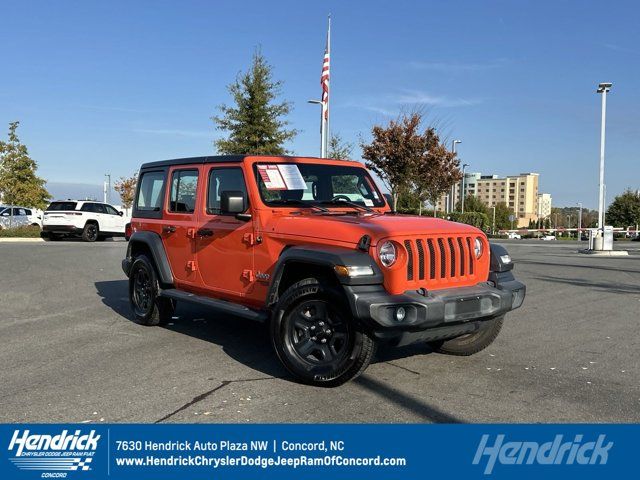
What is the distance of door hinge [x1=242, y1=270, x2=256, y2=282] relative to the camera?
210 inches

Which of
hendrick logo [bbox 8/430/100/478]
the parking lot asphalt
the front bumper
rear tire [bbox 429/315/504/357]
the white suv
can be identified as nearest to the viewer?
hendrick logo [bbox 8/430/100/478]

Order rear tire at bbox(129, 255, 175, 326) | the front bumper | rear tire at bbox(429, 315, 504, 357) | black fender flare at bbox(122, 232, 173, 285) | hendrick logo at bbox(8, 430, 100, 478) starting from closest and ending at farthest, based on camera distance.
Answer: hendrick logo at bbox(8, 430, 100, 478)
the front bumper
rear tire at bbox(429, 315, 504, 357)
black fender flare at bbox(122, 232, 173, 285)
rear tire at bbox(129, 255, 175, 326)

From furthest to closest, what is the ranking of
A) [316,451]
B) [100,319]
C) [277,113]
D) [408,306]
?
[277,113], [100,319], [408,306], [316,451]

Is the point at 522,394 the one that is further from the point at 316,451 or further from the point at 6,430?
the point at 6,430

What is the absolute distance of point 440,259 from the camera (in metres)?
4.61

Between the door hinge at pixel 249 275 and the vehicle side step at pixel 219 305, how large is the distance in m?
0.28

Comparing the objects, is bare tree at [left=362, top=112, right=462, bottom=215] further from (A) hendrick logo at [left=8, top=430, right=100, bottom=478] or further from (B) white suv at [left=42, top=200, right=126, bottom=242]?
(A) hendrick logo at [left=8, top=430, right=100, bottom=478]

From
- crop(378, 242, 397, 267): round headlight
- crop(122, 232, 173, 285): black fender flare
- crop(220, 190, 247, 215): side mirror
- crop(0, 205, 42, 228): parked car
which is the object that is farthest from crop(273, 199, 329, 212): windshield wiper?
crop(0, 205, 42, 228): parked car

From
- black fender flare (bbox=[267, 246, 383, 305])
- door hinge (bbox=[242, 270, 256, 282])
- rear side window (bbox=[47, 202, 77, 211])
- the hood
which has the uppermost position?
rear side window (bbox=[47, 202, 77, 211])

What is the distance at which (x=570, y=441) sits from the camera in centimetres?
339

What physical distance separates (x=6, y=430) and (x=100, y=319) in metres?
3.96

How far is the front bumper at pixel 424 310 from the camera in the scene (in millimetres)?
4152

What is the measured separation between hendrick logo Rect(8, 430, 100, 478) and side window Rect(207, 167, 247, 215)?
2.86 meters

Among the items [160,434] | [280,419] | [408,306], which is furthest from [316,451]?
[408,306]
